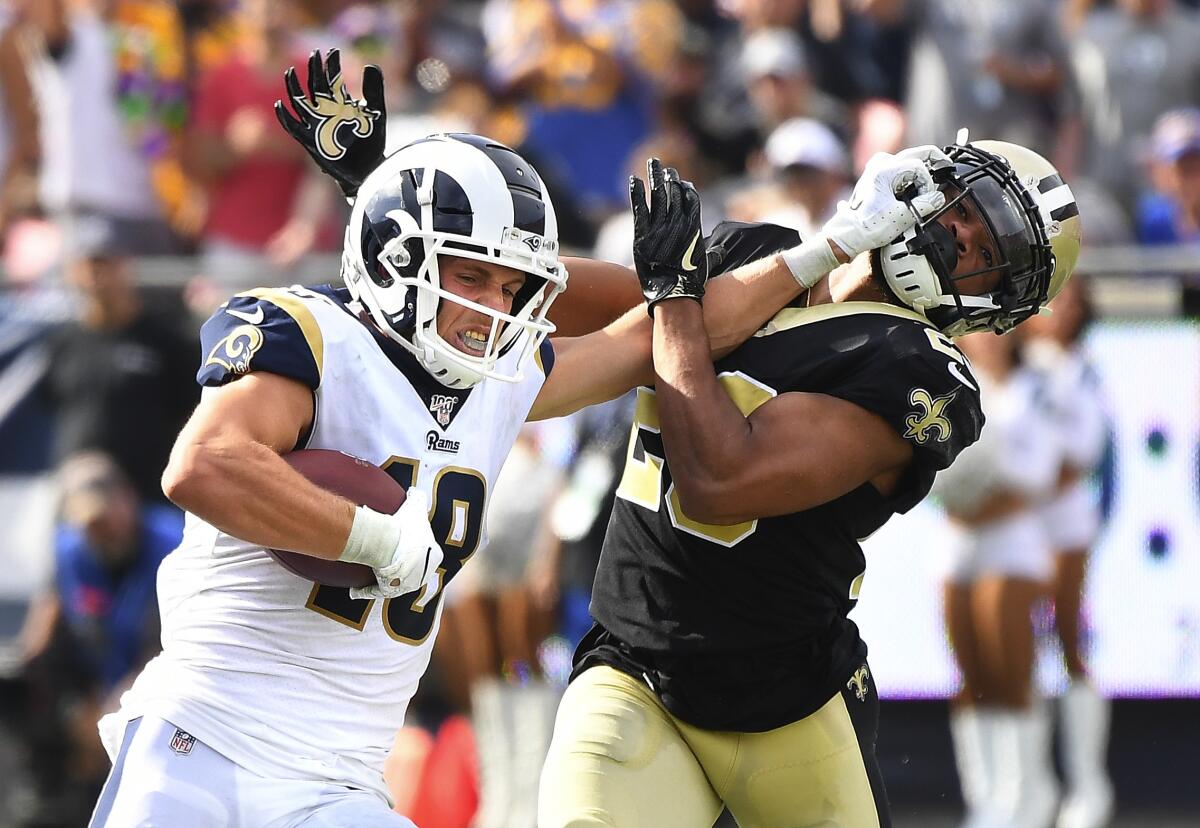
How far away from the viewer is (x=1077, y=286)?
20.4 feet

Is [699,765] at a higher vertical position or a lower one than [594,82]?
lower

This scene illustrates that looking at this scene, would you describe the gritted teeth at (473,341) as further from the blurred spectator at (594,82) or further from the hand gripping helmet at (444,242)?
the blurred spectator at (594,82)

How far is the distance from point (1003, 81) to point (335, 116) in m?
4.52

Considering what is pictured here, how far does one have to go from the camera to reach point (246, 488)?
8.98ft

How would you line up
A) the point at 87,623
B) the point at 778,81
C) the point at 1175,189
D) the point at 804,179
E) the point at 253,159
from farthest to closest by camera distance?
the point at 253,159, the point at 778,81, the point at 1175,189, the point at 87,623, the point at 804,179

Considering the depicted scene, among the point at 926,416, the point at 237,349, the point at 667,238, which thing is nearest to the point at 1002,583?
the point at 926,416

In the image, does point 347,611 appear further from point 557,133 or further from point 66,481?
point 557,133

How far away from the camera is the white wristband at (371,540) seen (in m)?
2.77

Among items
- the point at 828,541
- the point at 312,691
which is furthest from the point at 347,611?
the point at 828,541

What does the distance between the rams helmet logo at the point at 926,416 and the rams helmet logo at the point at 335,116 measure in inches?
47.0

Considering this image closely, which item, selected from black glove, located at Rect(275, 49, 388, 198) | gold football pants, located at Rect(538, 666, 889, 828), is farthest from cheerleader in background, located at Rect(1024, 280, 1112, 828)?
black glove, located at Rect(275, 49, 388, 198)

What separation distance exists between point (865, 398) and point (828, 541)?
1.09ft

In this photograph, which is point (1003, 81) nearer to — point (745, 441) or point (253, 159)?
point (253, 159)

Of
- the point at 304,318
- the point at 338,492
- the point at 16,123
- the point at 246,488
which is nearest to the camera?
the point at 246,488
